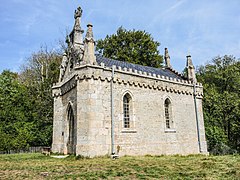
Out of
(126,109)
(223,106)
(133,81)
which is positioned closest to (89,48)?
(133,81)

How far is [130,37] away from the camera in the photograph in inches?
1469

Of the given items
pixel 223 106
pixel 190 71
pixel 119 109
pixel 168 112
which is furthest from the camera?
pixel 223 106

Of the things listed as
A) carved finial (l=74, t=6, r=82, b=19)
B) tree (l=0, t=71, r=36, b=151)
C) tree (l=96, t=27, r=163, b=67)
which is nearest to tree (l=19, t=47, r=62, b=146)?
tree (l=0, t=71, r=36, b=151)

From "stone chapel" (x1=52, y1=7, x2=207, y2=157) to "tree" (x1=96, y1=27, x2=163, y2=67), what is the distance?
1297 centimetres

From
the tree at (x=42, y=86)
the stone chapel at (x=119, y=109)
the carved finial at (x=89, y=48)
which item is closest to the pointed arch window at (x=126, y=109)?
the stone chapel at (x=119, y=109)

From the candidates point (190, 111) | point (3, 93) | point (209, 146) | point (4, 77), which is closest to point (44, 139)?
point (3, 93)

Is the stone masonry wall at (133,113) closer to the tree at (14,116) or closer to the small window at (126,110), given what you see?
the small window at (126,110)

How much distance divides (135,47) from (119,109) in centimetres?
2149

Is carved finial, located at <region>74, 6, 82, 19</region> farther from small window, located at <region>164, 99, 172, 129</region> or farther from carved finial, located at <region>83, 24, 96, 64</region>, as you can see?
small window, located at <region>164, 99, 172, 129</region>

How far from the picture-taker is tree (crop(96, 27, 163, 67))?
3659 centimetres

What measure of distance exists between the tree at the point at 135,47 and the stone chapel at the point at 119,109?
12974mm

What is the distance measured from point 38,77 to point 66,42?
7183 millimetres

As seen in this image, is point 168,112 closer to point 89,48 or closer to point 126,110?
point 126,110

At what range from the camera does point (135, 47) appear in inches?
1455
